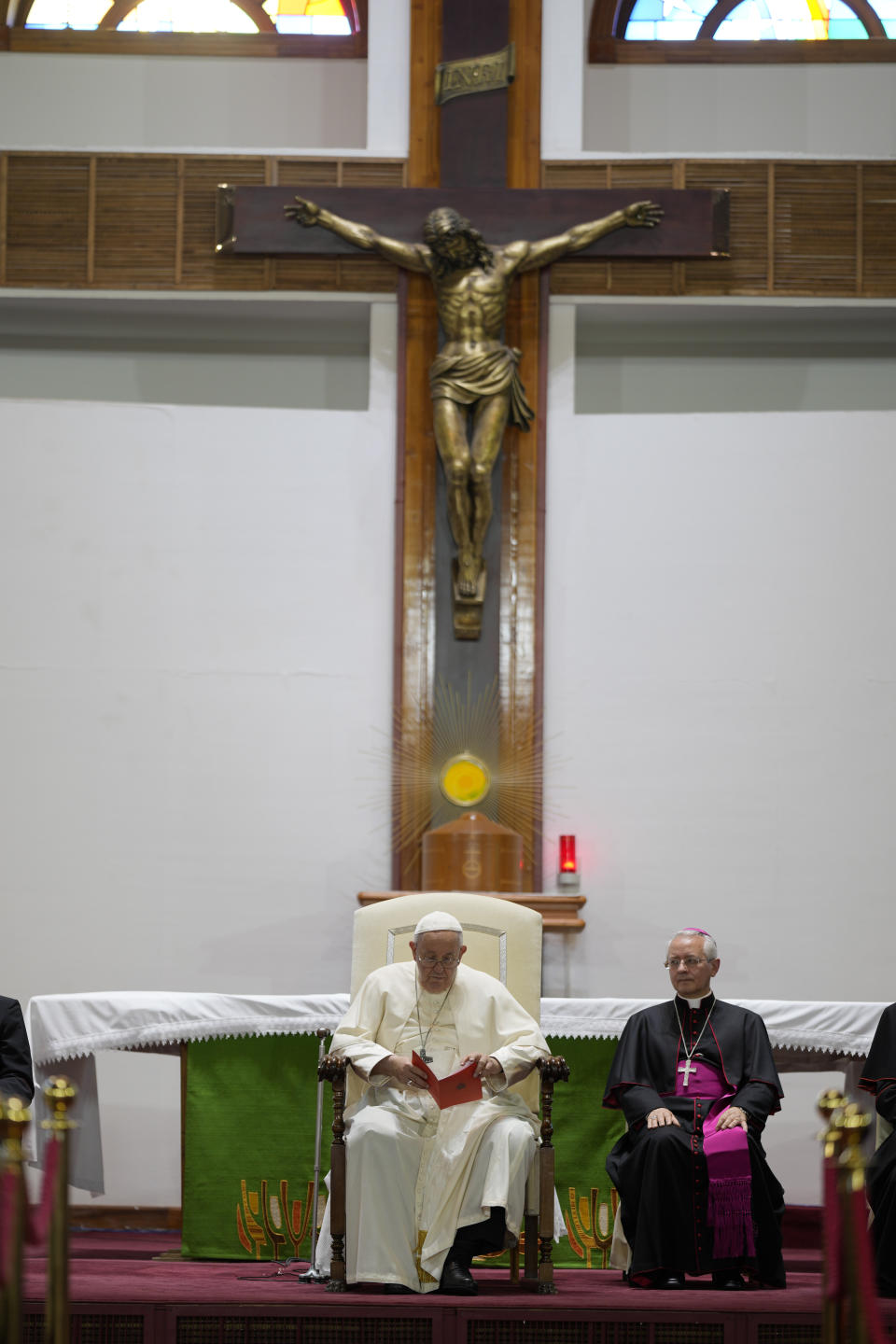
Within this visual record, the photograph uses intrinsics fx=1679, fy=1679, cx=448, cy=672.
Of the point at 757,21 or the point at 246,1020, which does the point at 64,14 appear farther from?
the point at 246,1020

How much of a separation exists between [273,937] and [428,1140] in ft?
11.3

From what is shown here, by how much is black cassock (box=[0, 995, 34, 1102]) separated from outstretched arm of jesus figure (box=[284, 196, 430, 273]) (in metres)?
4.53

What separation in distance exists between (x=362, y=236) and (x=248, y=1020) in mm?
4378

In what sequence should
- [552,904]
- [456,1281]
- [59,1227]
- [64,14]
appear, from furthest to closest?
[64,14], [552,904], [456,1281], [59,1227]

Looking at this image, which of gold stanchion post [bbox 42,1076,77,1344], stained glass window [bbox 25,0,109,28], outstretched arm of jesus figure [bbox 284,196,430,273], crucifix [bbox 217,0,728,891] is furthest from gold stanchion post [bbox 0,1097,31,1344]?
stained glass window [bbox 25,0,109,28]

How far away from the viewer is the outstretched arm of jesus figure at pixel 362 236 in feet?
27.0

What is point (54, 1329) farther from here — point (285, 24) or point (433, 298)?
point (285, 24)

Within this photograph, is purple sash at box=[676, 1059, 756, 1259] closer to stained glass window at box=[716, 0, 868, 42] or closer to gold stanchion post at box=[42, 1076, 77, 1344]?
gold stanchion post at box=[42, 1076, 77, 1344]

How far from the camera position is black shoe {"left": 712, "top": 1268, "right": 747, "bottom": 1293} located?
4516 mm

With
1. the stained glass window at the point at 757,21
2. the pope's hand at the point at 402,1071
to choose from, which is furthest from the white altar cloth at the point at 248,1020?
the stained glass window at the point at 757,21

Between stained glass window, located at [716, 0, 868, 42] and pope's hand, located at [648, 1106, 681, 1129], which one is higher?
stained glass window, located at [716, 0, 868, 42]

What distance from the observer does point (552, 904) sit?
768 cm

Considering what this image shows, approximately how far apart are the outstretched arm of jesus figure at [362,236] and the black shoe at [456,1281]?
5218 millimetres

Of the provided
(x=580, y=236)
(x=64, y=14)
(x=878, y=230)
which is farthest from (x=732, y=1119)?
(x=64, y=14)
